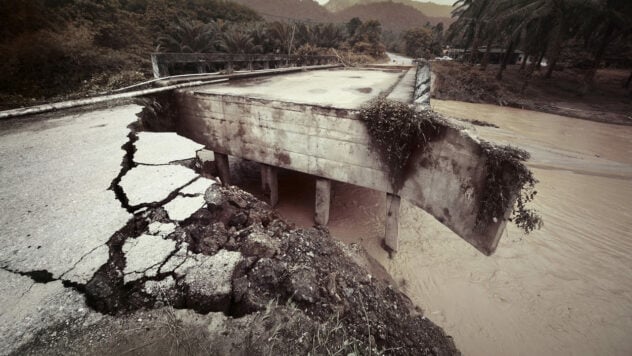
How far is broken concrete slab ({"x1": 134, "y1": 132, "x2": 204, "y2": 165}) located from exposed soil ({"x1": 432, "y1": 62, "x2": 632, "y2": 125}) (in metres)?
18.2

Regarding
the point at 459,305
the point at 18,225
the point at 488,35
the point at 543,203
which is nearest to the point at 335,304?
the point at 18,225

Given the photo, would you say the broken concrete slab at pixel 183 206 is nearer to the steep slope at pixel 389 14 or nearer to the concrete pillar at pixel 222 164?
the concrete pillar at pixel 222 164

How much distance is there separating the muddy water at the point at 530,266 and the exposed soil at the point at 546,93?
8.88m

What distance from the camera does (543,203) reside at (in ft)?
22.5

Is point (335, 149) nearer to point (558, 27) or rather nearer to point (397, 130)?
point (397, 130)

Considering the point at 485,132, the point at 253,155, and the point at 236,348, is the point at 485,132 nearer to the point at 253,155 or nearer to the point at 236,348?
the point at 253,155

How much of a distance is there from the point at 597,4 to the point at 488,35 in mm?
8315

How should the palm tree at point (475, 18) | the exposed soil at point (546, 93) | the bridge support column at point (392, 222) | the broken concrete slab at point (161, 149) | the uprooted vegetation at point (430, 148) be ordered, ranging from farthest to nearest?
the palm tree at point (475, 18) → the exposed soil at point (546, 93) → the bridge support column at point (392, 222) → the uprooted vegetation at point (430, 148) → the broken concrete slab at point (161, 149)

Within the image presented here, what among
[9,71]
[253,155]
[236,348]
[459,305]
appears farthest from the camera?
[9,71]

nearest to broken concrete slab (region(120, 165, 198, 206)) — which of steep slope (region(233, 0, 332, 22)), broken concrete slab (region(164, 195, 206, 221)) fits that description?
broken concrete slab (region(164, 195, 206, 221))

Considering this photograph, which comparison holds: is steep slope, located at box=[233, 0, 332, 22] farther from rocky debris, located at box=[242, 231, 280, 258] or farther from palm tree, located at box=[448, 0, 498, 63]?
rocky debris, located at box=[242, 231, 280, 258]

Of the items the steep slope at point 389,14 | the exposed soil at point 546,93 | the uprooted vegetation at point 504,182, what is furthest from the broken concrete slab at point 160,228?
the steep slope at point 389,14

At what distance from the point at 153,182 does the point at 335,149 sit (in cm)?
290

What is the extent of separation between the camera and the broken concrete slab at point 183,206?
7.23 feet
